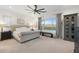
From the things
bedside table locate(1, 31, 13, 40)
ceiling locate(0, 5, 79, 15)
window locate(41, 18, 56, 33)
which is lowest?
bedside table locate(1, 31, 13, 40)

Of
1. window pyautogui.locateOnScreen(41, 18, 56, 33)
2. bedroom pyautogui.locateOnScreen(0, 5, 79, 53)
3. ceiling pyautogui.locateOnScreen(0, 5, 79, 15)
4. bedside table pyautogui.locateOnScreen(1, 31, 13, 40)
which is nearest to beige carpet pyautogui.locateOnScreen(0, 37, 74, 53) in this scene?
bedroom pyautogui.locateOnScreen(0, 5, 79, 53)

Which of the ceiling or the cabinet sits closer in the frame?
the ceiling

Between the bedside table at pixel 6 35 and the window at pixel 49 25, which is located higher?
the window at pixel 49 25

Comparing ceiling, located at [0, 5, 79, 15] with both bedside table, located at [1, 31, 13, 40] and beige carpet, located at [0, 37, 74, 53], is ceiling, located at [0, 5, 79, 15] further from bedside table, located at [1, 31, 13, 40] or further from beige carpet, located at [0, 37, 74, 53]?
beige carpet, located at [0, 37, 74, 53]

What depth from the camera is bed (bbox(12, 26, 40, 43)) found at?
2.65 meters

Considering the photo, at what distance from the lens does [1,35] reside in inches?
102

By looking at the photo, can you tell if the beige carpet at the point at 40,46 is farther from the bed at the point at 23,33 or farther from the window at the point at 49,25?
the window at the point at 49,25

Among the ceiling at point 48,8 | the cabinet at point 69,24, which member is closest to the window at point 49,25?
the ceiling at point 48,8

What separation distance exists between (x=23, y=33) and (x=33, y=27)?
39 cm

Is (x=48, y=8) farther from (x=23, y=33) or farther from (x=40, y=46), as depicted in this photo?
(x=40, y=46)

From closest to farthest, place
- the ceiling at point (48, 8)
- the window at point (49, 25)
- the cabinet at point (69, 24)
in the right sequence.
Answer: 1. the ceiling at point (48, 8)
2. the window at point (49, 25)
3. the cabinet at point (69, 24)

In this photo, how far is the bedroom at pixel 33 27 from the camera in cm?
260
